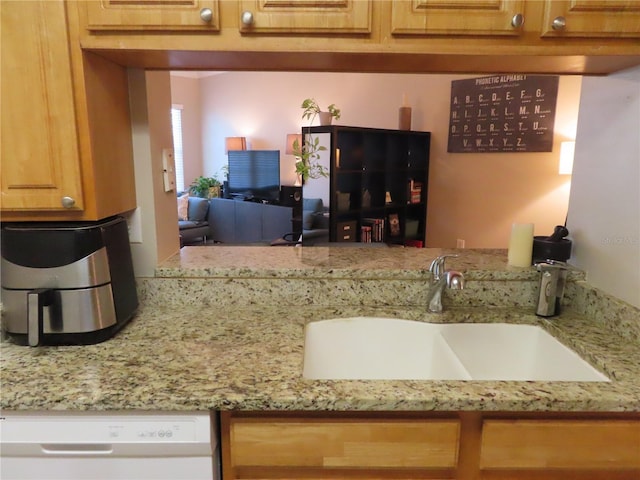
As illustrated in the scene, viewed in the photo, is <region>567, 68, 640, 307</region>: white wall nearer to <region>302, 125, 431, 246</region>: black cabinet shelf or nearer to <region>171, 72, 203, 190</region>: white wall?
<region>302, 125, 431, 246</region>: black cabinet shelf

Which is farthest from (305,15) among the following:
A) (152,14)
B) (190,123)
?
(190,123)

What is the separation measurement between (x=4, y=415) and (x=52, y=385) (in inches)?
4.3

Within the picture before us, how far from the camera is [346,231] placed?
12.7ft

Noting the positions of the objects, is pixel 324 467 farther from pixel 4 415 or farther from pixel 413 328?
pixel 4 415

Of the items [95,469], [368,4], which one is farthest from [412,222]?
[95,469]

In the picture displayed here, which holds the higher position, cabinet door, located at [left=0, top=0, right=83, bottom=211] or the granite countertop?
cabinet door, located at [left=0, top=0, right=83, bottom=211]

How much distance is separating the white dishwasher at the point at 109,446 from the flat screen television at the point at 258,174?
5.60 meters

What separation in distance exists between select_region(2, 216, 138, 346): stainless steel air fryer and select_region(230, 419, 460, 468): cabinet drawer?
0.51 metres

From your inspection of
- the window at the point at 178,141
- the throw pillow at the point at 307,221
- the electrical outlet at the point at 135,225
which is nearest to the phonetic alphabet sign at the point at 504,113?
the throw pillow at the point at 307,221

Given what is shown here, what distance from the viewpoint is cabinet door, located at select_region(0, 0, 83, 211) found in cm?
99

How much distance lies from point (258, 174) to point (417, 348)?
555 centimetres

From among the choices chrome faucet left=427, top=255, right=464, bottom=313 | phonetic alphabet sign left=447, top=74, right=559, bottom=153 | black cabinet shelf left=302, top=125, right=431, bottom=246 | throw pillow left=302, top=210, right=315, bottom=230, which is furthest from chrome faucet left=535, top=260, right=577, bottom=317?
throw pillow left=302, top=210, right=315, bottom=230

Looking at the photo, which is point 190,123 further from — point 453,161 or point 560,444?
point 560,444

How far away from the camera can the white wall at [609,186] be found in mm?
1185
